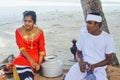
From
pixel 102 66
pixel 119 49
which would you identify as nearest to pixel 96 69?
Answer: pixel 102 66

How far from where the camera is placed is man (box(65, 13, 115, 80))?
4180mm

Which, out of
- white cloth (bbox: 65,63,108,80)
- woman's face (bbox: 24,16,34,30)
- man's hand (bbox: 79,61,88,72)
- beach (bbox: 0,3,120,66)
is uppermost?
woman's face (bbox: 24,16,34,30)

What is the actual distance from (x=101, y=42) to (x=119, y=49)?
3402 mm

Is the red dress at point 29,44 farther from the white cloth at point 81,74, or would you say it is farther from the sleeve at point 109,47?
the sleeve at point 109,47

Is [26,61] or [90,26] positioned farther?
[26,61]

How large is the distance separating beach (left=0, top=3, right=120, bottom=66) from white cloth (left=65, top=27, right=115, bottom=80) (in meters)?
1.95

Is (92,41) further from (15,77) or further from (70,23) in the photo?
(70,23)

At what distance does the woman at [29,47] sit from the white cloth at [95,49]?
840 millimetres

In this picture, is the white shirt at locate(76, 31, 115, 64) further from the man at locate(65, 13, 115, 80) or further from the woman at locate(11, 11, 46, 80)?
the woman at locate(11, 11, 46, 80)

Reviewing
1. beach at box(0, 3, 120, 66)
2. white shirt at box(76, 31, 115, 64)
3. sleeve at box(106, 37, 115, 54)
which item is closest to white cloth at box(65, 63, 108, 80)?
white shirt at box(76, 31, 115, 64)

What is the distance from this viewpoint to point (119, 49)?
7520mm

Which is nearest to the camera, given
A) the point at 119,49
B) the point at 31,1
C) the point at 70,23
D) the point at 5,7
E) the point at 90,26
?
the point at 90,26

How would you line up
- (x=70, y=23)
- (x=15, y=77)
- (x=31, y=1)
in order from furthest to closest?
(x=31, y=1)
(x=70, y=23)
(x=15, y=77)

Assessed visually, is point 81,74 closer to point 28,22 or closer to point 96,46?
point 96,46
